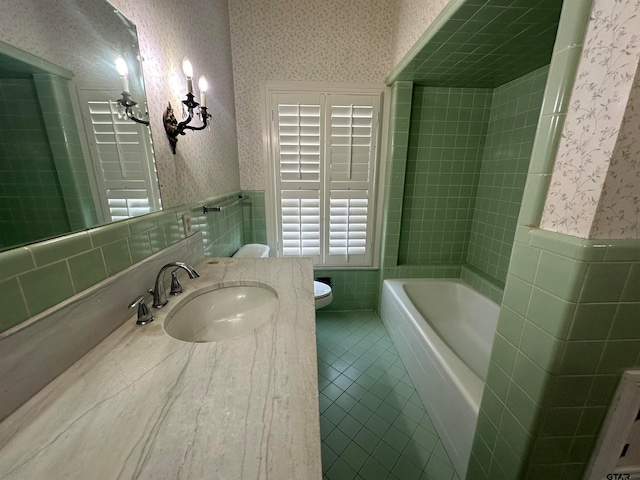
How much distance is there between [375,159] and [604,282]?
1684 millimetres

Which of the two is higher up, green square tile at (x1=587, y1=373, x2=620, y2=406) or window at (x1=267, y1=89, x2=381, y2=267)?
window at (x1=267, y1=89, x2=381, y2=267)

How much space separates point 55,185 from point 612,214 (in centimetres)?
134

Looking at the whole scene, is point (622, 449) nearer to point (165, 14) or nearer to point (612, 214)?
point (612, 214)

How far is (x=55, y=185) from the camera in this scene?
62cm

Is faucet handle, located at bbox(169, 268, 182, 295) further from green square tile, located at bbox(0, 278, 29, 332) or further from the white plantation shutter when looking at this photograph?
green square tile, located at bbox(0, 278, 29, 332)

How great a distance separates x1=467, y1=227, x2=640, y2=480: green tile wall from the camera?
60 centimetres

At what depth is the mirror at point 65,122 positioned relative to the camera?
53cm

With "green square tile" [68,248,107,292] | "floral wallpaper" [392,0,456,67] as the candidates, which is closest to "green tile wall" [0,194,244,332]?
"green square tile" [68,248,107,292]

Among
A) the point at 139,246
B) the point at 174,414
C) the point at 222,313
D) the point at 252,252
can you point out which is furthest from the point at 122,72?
the point at 252,252

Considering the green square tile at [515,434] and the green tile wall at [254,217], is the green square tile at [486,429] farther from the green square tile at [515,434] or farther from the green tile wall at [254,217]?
the green tile wall at [254,217]

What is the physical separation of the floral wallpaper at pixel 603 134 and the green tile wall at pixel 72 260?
1238 mm

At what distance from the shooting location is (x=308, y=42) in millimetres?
1886

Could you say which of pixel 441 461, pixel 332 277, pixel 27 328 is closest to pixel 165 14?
pixel 27 328

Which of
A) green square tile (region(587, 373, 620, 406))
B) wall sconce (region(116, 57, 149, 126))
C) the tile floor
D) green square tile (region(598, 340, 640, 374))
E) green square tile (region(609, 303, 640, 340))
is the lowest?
the tile floor
